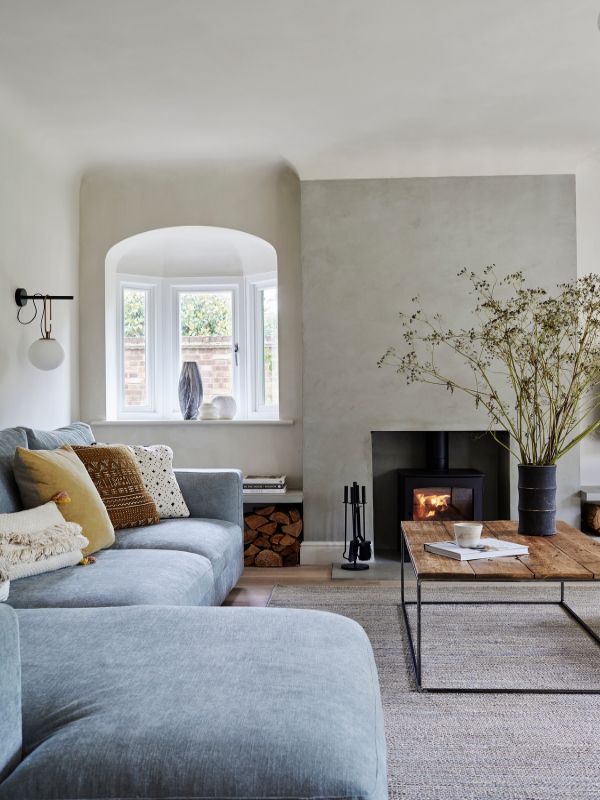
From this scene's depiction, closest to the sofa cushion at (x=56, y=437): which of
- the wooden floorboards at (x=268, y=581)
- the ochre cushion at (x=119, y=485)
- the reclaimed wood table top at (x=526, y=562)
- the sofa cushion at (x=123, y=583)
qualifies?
the ochre cushion at (x=119, y=485)

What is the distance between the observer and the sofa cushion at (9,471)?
9.08 feet

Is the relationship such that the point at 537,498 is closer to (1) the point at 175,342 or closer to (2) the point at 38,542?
(2) the point at 38,542

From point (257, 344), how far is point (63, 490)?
2.54 metres

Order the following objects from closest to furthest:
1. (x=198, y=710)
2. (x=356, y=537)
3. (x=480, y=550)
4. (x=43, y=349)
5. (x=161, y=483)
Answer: (x=198, y=710) → (x=480, y=550) → (x=161, y=483) → (x=43, y=349) → (x=356, y=537)

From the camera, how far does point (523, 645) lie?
3033 millimetres

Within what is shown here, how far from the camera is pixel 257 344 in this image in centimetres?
520

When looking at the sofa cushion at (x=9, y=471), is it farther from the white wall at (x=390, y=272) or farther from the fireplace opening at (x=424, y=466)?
the fireplace opening at (x=424, y=466)

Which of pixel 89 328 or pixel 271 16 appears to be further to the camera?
pixel 89 328

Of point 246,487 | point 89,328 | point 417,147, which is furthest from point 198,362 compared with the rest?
point 417,147

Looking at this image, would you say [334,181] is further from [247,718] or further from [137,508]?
[247,718]

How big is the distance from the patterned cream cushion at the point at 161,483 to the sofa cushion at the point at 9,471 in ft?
2.05

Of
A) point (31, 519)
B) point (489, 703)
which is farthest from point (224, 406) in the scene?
point (489, 703)

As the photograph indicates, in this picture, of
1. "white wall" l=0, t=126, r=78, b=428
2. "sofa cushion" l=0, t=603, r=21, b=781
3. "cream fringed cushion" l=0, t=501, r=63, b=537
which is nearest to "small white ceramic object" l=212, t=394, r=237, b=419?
"white wall" l=0, t=126, r=78, b=428

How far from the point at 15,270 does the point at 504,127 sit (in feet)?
9.21
